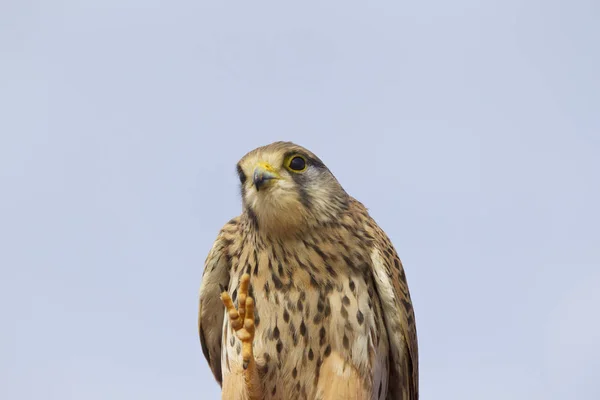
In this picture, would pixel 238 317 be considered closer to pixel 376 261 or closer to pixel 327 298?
pixel 327 298

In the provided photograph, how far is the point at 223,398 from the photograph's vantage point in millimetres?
5039

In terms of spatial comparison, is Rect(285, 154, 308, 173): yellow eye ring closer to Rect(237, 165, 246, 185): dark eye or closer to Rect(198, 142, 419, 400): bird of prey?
Rect(198, 142, 419, 400): bird of prey

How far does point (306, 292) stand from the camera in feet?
16.6

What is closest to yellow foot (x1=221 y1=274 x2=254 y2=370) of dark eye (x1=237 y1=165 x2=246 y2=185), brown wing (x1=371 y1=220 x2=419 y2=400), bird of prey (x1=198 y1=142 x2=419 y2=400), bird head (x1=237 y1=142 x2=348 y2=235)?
bird of prey (x1=198 y1=142 x2=419 y2=400)

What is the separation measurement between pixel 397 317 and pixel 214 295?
124 cm

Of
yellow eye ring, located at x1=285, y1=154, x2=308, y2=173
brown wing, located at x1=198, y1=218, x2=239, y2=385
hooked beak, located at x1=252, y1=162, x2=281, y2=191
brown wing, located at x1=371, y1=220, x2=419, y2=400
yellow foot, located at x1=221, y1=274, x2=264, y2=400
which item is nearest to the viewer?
yellow foot, located at x1=221, y1=274, x2=264, y2=400

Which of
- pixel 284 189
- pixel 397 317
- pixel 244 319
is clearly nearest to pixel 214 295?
pixel 244 319

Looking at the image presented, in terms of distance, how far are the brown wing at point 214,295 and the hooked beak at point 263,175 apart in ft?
2.21

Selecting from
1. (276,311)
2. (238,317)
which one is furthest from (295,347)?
(238,317)

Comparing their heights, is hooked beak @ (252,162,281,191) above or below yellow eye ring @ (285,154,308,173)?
A: below

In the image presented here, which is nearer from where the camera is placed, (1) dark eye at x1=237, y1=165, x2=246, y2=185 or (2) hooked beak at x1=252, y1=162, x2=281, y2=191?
(2) hooked beak at x1=252, y1=162, x2=281, y2=191

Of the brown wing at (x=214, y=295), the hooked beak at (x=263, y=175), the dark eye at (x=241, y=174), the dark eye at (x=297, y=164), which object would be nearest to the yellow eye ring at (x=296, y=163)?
the dark eye at (x=297, y=164)

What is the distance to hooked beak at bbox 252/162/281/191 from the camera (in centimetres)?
493

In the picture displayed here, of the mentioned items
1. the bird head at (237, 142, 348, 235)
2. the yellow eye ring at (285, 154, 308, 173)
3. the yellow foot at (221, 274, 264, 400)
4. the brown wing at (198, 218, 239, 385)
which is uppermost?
the yellow eye ring at (285, 154, 308, 173)
